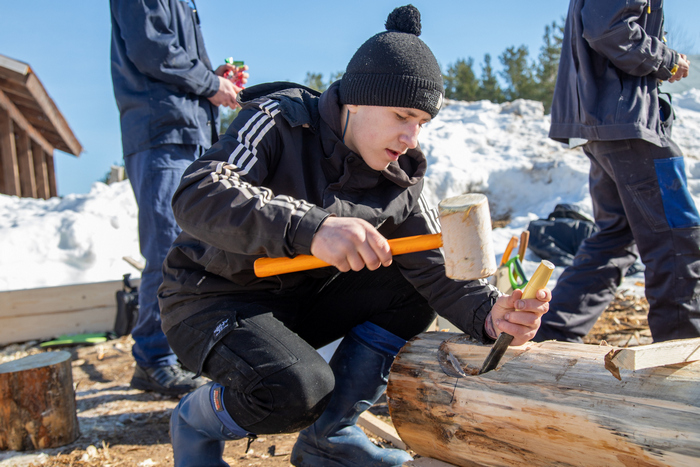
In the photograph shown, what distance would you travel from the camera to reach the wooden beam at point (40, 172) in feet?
41.6

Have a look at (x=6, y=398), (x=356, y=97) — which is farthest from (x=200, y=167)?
(x=6, y=398)

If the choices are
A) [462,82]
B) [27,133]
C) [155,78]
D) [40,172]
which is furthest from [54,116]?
[462,82]

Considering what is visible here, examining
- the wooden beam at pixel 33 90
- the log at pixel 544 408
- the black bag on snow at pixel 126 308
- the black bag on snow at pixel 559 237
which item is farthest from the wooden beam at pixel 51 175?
the log at pixel 544 408

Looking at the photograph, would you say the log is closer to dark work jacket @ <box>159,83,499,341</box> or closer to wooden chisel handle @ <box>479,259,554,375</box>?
wooden chisel handle @ <box>479,259,554,375</box>

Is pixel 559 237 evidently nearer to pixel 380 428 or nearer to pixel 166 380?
pixel 380 428

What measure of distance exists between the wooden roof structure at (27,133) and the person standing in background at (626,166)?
8258 millimetres

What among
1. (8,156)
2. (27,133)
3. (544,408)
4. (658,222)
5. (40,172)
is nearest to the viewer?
(544,408)

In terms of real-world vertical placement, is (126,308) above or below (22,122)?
below

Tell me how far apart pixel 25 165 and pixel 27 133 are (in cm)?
75

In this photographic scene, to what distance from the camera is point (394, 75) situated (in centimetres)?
184

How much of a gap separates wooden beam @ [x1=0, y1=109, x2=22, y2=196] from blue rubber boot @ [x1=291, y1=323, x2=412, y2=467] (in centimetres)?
1054

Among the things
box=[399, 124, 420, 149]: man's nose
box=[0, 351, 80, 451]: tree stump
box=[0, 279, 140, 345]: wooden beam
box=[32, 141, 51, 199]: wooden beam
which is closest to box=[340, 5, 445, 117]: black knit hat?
box=[399, 124, 420, 149]: man's nose

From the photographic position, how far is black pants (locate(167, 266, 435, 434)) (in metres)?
1.67

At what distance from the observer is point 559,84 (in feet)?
10.4
